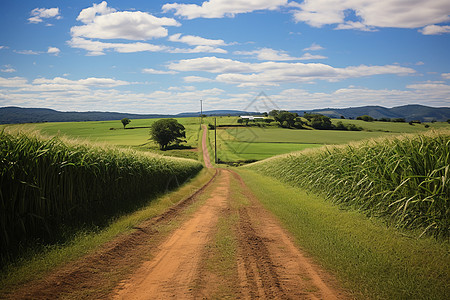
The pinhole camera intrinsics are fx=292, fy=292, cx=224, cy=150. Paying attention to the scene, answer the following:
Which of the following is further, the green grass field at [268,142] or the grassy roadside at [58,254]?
the green grass field at [268,142]

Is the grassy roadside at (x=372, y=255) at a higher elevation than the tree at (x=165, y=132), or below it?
below

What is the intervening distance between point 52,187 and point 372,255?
7289 millimetres

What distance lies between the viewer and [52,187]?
7.11 meters

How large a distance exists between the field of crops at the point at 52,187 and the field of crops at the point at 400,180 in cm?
775

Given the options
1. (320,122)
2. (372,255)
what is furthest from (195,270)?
(320,122)

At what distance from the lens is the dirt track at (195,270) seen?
421 centimetres

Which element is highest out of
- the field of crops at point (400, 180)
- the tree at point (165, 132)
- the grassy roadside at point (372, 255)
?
the tree at point (165, 132)

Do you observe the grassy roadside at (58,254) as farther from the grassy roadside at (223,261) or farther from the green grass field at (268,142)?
the green grass field at (268,142)

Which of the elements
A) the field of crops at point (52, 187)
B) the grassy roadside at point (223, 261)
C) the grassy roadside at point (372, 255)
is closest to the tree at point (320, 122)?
the grassy roadside at point (372, 255)

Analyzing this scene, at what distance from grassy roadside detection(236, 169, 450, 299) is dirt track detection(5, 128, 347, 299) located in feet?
1.38

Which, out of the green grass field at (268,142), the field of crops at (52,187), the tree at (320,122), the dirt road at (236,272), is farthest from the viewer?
the tree at (320,122)

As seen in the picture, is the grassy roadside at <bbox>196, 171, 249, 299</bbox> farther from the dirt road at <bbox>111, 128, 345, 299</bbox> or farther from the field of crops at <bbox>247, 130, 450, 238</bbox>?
the field of crops at <bbox>247, 130, 450, 238</bbox>

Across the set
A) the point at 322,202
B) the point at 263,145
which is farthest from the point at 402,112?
the point at 322,202

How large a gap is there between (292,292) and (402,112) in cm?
18993
